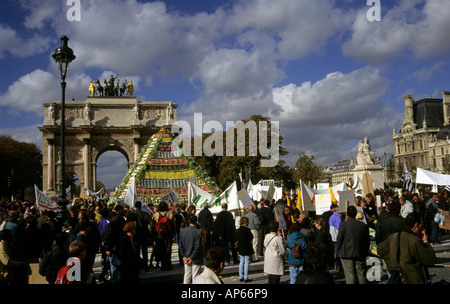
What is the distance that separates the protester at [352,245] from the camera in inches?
305

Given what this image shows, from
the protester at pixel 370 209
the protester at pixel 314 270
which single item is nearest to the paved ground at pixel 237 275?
the protester at pixel 370 209

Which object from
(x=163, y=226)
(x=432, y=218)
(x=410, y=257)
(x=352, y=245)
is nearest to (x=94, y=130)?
(x=432, y=218)

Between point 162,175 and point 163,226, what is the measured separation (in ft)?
25.3

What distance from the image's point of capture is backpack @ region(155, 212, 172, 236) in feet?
35.0

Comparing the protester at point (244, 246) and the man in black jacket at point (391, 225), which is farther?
the protester at point (244, 246)

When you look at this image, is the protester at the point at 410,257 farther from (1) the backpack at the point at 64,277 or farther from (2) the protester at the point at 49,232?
(2) the protester at the point at 49,232

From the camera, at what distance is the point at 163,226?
10.6 m

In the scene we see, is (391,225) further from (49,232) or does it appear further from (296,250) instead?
(49,232)

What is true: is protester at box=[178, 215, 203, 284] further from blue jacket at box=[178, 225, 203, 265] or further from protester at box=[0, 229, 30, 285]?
protester at box=[0, 229, 30, 285]

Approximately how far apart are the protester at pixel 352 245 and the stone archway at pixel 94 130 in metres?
44.5

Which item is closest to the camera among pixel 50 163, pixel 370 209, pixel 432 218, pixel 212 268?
pixel 212 268
